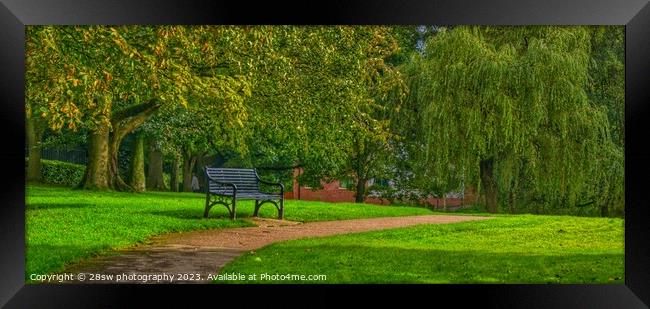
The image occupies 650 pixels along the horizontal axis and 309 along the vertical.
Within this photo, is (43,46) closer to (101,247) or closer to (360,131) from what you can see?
(101,247)

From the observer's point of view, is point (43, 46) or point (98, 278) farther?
point (43, 46)

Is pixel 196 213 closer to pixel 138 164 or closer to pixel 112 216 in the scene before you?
pixel 112 216

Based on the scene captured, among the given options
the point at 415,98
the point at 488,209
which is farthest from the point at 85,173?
the point at 488,209

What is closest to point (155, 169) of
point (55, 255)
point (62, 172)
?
point (62, 172)

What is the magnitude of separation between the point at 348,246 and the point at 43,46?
4.25 metres

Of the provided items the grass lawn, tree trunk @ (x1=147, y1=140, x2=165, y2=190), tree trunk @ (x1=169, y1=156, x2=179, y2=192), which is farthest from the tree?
tree trunk @ (x1=169, y1=156, x2=179, y2=192)

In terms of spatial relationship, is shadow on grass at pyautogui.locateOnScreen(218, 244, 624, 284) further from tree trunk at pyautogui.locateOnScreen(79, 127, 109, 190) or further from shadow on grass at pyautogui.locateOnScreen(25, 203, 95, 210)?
tree trunk at pyautogui.locateOnScreen(79, 127, 109, 190)

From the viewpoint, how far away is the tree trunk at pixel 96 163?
14883 mm

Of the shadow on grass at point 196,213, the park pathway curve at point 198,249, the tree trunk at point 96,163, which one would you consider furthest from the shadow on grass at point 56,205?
the park pathway curve at point 198,249

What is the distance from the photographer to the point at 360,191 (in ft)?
52.3

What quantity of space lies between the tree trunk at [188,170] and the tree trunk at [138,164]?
44.8 inches
